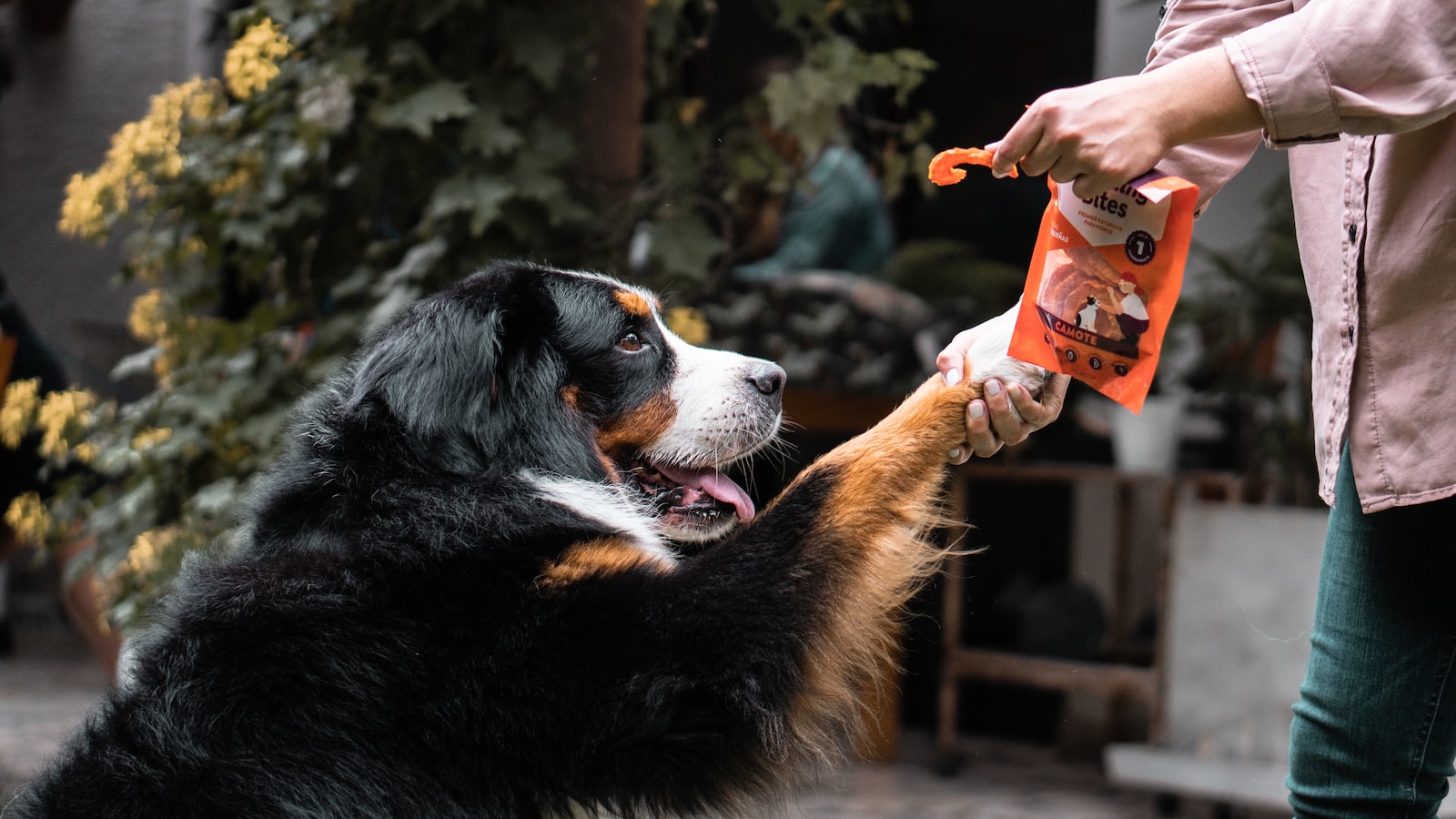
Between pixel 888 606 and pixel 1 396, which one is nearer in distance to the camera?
pixel 888 606

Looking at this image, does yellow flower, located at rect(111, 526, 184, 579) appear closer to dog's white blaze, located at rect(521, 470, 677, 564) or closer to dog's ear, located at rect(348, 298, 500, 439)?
dog's ear, located at rect(348, 298, 500, 439)

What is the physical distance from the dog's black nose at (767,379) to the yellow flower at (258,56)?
1549 millimetres

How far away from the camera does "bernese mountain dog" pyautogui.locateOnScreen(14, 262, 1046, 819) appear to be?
157 centimetres

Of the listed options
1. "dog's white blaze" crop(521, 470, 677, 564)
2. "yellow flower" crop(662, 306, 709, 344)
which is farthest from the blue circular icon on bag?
"yellow flower" crop(662, 306, 709, 344)

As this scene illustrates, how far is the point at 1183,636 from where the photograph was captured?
3.86 m

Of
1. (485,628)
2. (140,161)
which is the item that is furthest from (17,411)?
(485,628)

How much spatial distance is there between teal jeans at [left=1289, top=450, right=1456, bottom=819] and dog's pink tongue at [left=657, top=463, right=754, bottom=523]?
91 centimetres

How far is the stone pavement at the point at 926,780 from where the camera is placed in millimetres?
3973

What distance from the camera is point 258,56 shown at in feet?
9.89

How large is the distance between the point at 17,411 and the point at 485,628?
2339 mm

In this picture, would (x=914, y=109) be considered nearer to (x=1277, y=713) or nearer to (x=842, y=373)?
(x=842, y=373)

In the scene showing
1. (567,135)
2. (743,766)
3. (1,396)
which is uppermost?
(567,135)

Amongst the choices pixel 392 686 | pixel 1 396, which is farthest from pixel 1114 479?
pixel 1 396

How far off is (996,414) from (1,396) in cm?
294
